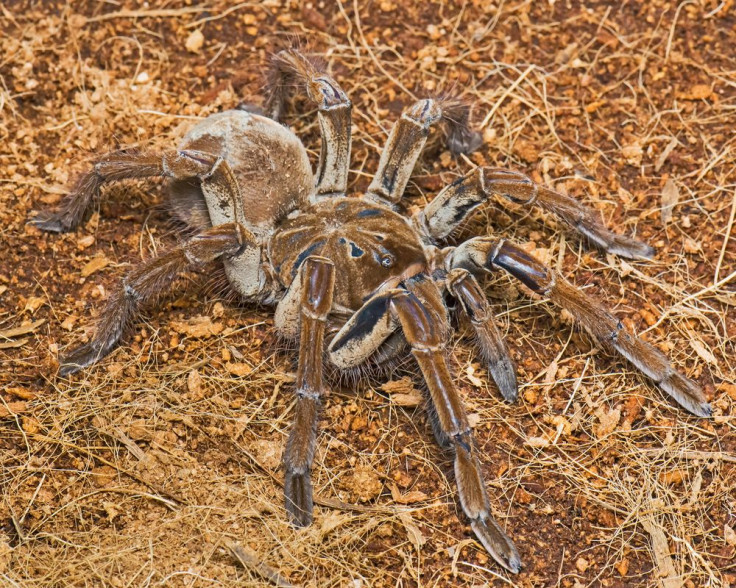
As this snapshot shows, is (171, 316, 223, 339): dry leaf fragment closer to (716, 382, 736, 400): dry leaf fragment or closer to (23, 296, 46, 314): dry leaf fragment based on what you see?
(23, 296, 46, 314): dry leaf fragment

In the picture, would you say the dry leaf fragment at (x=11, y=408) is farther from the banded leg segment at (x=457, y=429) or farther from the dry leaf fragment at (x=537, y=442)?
the dry leaf fragment at (x=537, y=442)

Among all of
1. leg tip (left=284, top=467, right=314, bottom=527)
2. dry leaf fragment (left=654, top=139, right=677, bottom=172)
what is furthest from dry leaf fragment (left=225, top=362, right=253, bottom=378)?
dry leaf fragment (left=654, top=139, right=677, bottom=172)

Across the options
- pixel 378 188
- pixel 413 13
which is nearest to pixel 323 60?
pixel 413 13

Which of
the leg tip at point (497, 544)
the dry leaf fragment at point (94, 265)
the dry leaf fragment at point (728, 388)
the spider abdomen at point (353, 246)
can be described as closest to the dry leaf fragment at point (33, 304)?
the dry leaf fragment at point (94, 265)

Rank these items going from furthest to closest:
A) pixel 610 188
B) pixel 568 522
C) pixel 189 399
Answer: pixel 610 188 < pixel 189 399 < pixel 568 522

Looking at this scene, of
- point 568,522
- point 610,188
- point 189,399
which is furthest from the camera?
point 610,188

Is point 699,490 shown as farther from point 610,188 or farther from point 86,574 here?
point 86,574
